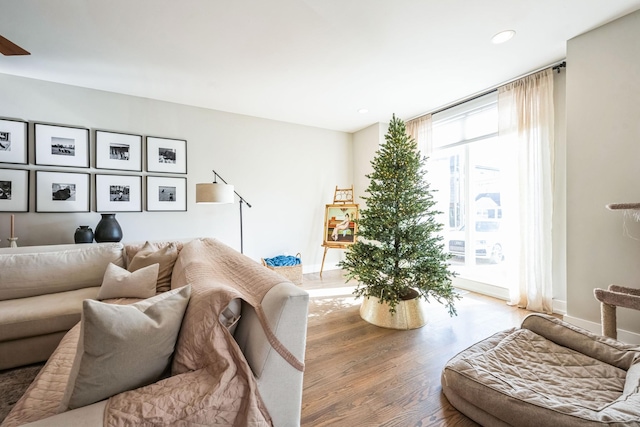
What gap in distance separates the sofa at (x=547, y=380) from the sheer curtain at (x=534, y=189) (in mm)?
1306

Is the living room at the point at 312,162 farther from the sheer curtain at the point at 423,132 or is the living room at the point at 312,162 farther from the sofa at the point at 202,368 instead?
the sofa at the point at 202,368

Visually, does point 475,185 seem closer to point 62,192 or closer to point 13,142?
point 62,192

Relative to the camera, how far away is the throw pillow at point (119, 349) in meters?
0.83

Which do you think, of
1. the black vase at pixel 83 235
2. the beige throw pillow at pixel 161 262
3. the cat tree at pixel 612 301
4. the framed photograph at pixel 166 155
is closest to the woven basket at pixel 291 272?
the beige throw pillow at pixel 161 262

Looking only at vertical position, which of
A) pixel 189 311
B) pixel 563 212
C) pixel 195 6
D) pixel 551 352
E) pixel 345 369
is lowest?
pixel 345 369

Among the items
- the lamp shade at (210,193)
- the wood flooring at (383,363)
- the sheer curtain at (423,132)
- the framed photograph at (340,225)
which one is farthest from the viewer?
the framed photograph at (340,225)

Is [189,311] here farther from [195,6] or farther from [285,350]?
[195,6]

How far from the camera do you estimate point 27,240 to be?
3035 millimetres

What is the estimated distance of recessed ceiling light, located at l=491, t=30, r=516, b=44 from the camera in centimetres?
231

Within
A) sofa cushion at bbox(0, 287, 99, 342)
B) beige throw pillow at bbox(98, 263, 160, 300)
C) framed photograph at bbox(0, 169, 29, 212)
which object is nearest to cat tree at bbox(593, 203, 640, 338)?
beige throw pillow at bbox(98, 263, 160, 300)

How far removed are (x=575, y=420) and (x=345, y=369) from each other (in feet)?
3.94

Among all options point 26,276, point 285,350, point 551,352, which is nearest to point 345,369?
point 285,350

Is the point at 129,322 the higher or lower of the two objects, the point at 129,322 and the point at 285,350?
the higher

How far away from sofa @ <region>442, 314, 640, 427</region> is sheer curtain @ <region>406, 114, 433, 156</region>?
2.92 metres
